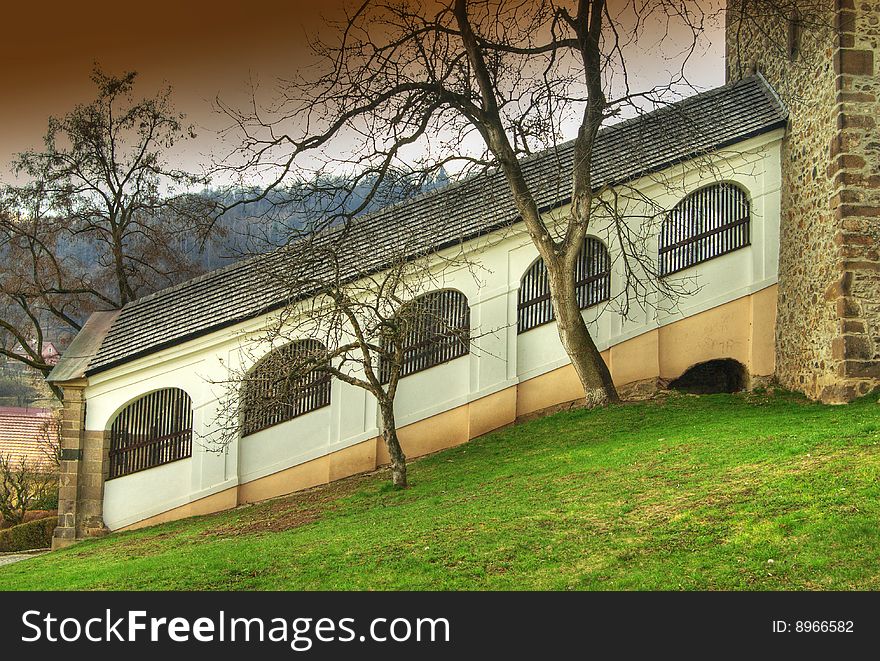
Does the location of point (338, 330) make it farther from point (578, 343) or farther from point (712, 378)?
point (712, 378)

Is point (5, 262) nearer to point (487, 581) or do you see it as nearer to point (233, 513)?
point (233, 513)

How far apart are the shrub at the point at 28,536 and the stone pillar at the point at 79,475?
285 centimetres

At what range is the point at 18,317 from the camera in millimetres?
25875

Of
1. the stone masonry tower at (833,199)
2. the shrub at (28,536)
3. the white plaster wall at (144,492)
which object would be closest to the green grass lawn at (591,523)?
the stone masonry tower at (833,199)

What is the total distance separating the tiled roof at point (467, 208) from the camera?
1820 cm

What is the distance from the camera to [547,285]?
1878cm

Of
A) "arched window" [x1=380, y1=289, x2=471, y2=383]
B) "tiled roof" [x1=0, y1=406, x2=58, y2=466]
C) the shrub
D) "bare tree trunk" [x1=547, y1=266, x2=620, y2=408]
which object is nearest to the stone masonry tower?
"bare tree trunk" [x1=547, y1=266, x2=620, y2=408]

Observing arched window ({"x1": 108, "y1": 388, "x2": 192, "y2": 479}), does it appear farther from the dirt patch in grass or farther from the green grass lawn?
the green grass lawn

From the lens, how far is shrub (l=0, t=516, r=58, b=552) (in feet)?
68.2

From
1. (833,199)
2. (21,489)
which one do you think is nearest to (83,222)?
(21,489)

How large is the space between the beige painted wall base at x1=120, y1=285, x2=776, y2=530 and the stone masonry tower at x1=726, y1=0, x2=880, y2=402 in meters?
0.95

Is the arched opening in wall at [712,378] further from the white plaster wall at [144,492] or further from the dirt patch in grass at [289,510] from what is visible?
the white plaster wall at [144,492]

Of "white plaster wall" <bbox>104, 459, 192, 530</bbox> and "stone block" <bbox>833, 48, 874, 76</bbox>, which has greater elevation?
"stone block" <bbox>833, 48, 874, 76</bbox>

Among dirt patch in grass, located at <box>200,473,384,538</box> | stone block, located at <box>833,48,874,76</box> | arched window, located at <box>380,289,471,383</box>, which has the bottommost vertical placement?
dirt patch in grass, located at <box>200,473,384,538</box>
